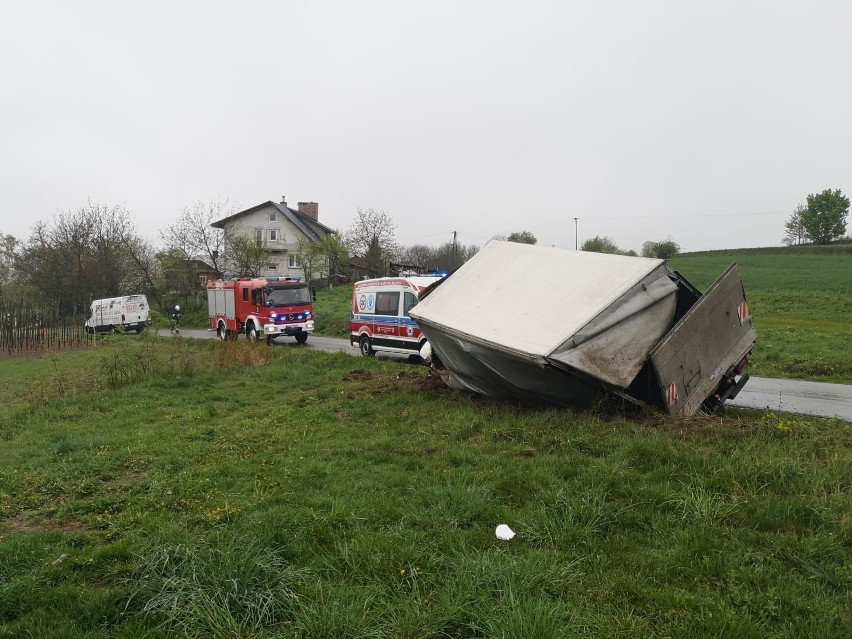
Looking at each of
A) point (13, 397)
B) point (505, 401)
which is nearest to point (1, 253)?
point (13, 397)

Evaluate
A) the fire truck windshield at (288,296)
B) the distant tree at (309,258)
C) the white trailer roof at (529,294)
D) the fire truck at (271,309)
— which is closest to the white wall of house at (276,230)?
the distant tree at (309,258)

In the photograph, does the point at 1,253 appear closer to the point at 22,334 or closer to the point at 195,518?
the point at 22,334

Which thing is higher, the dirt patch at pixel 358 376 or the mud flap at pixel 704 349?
the mud flap at pixel 704 349

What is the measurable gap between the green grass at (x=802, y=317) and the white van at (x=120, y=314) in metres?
31.9

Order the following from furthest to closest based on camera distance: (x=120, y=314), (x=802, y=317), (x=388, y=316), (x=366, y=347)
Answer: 1. (x=120, y=314)
2. (x=802, y=317)
3. (x=366, y=347)
4. (x=388, y=316)

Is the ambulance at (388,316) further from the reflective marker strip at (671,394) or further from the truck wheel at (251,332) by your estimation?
the reflective marker strip at (671,394)

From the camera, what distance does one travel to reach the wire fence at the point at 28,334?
24.8 metres

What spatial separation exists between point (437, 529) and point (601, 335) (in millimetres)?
3546

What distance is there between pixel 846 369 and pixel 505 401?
30.4ft

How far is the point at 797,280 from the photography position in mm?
35031

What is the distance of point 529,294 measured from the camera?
8.06 metres

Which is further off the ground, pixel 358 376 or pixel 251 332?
pixel 251 332

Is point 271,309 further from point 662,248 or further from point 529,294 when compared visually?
point 662,248

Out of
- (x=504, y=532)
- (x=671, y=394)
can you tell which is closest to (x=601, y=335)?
(x=671, y=394)
